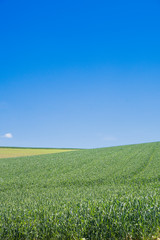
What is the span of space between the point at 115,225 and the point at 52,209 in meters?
2.31

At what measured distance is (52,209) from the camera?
676 cm

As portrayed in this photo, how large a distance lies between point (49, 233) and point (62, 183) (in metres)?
9.52

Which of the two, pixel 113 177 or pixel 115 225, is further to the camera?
pixel 113 177

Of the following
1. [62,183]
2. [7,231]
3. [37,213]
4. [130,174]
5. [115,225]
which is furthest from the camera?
[130,174]

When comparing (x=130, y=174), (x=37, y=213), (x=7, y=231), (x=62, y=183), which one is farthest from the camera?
(x=130, y=174)

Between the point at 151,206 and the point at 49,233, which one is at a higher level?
the point at 151,206

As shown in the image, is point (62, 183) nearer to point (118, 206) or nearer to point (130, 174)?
point (130, 174)

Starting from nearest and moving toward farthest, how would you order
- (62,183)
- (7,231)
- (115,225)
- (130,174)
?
1. (115,225)
2. (7,231)
3. (62,183)
4. (130,174)

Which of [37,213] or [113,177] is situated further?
[113,177]

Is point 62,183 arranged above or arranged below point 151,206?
below

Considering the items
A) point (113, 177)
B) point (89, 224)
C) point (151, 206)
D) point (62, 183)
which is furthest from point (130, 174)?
point (89, 224)

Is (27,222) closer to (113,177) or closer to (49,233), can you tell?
Answer: (49,233)

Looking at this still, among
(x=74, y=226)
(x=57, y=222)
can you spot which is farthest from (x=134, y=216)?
(x=57, y=222)

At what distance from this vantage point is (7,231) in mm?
5918
